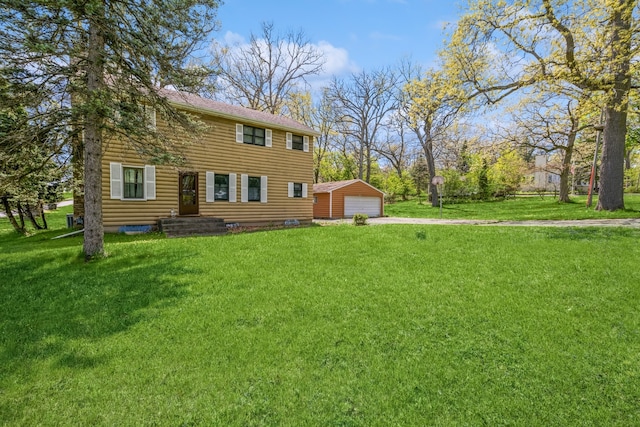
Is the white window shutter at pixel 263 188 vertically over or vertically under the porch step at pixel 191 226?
over

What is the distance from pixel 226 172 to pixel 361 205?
12.5m

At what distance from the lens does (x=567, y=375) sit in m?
2.89

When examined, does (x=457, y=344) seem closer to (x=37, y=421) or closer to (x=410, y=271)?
(x=410, y=271)

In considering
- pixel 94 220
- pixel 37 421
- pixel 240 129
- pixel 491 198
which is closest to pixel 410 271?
pixel 37 421

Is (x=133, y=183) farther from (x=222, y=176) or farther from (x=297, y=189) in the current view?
(x=297, y=189)

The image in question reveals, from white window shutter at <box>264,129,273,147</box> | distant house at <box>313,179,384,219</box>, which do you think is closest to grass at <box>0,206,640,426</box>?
white window shutter at <box>264,129,273,147</box>

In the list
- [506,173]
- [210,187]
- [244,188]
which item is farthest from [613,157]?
[506,173]

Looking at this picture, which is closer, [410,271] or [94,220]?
[410,271]

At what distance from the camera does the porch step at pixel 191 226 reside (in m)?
11.2

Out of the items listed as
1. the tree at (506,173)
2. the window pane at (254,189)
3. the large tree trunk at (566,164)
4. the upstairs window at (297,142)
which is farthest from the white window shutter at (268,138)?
the tree at (506,173)

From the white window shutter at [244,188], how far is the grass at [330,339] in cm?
770

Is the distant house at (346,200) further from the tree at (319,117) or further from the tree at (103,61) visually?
the tree at (103,61)

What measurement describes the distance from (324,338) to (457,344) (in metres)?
1.48

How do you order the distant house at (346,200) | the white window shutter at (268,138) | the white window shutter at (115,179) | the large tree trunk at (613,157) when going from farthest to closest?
the distant house at (346,200), the white window shutter at (268,138), the large tree trunk at (613,157), the white window shutter at (115,179)
